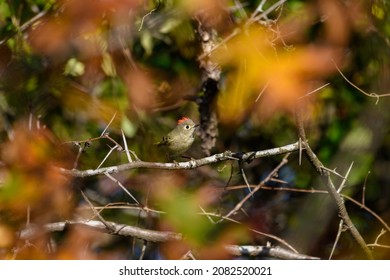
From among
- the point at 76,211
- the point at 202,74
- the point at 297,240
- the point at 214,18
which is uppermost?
the point at 214,18

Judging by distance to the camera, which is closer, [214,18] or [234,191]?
[214,18]

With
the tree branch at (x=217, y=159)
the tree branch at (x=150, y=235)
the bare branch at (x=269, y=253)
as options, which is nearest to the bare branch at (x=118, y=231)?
the tree branch at (x=150, y=235)

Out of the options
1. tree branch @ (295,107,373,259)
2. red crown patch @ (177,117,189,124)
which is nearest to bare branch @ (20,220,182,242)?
red crown patch @ (177,117,189,124)

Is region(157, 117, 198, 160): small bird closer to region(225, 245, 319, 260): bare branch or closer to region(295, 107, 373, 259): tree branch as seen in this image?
region(225, 245, 319, 260): bare branch

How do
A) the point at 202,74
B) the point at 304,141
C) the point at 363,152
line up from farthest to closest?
1. the point at 202,74
2. the point at 363,152
3. the point at 304,141

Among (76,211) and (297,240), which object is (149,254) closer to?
(76,211)

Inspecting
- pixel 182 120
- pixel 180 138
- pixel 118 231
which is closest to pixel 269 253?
pixel 118 231

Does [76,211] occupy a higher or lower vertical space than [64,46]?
lower
